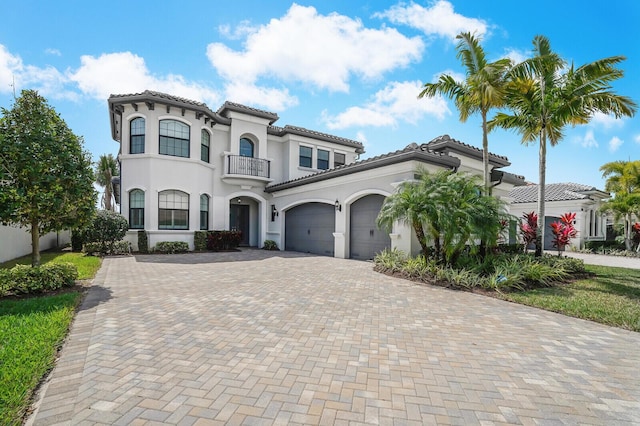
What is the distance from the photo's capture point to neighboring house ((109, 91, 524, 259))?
12.7m

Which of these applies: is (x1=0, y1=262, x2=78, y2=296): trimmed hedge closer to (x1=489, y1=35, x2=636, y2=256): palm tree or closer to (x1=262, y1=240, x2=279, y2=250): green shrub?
(x1=262, y1=240, x2=279, y2=250): green shrub

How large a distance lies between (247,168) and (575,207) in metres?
22.1

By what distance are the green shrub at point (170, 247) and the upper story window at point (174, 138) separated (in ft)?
15.4

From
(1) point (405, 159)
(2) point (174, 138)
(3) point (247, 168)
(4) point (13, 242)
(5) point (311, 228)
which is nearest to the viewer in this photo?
(1) point (405, 159)

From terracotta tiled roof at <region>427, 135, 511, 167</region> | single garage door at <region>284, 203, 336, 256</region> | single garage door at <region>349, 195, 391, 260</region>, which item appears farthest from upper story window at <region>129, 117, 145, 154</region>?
terracotta tiled roof at <region>427, 135, 511, 167</region>

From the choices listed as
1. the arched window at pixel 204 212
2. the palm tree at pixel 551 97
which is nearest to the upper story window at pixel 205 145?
the arched window at pixel 204 212

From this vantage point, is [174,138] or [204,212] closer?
[174,138]

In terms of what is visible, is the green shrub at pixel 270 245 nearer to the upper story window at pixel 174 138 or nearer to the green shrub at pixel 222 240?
the green shrub at pixel 222 240

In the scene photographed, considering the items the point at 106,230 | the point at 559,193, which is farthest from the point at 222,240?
the point at 559,193

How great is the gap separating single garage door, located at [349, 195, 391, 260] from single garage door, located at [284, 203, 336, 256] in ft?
4.37

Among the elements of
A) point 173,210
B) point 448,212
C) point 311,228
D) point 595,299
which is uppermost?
point 173,210

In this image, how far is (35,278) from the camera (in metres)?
6.88

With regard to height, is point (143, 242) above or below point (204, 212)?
below

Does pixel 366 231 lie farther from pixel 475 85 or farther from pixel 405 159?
pixel 475 85
